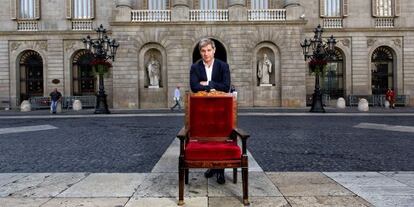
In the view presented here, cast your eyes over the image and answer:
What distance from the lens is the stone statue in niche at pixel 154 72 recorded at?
28.3 meters

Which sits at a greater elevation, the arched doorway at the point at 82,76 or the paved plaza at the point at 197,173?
the arched doorway at the point at 82,76

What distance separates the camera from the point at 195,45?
28.0m

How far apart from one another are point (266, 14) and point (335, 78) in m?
9.97

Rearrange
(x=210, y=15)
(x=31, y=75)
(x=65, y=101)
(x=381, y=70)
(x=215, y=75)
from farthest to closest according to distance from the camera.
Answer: (x=381, y=70) < (x=31, y=75) < (x=65, y=101) < (x=210, y=15) < (x=215, y=75)

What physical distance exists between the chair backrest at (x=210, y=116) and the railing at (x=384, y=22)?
3241 cm

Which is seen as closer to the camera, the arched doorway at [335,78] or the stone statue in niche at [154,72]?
the stone statue in niche at [154,72]

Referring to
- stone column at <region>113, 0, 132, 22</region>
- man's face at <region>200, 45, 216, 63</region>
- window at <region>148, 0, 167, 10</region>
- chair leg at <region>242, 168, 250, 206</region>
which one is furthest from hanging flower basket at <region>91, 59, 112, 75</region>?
chair leg at <region>242, 168, 250, 206</region>

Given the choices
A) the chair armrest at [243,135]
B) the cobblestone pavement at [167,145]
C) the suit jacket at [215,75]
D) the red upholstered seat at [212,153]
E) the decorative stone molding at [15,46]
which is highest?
the decorative stone molding at [15,46]

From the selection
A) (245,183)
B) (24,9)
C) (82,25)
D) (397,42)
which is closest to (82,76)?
(82,25)

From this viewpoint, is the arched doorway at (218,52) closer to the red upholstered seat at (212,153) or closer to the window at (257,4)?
the window at (257,4)

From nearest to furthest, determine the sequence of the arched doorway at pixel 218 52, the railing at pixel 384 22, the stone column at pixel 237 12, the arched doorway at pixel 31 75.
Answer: the stone column at pixel 237 12
the arched doorway at pixel 218 52
the railing at pixel 384 22
the arched doorway at pixel 31 75

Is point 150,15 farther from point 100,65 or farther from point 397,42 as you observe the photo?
point 397,42

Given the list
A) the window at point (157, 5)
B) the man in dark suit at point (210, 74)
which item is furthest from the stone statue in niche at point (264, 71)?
the man in dark suit at point (210, 74)

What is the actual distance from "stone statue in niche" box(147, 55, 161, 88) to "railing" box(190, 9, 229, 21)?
192 inches
